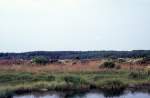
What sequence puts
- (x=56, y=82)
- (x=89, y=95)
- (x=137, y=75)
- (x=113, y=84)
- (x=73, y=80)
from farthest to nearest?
(x=137, y=75) → (x=113, y=84) → (x=73, y=80) → (x=56, y=82) → (x=89, y=95)

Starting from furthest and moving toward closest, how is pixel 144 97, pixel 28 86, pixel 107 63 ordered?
1. pixel 107 63
2. pixel 28 86
3. pixel 144 97

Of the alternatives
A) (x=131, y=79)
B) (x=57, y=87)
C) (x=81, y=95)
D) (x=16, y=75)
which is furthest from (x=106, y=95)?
(x=16, y=75)

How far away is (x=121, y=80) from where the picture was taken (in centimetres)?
2830

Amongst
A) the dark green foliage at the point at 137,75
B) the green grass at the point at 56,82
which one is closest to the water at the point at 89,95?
the green grass at the point at 56,82

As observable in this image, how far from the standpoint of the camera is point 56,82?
26.9 m

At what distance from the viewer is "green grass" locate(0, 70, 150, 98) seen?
25.8 meters

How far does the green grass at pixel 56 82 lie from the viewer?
25844 millimetres

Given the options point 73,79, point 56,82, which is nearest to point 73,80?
point 73,79

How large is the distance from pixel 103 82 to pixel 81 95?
10.4 ft

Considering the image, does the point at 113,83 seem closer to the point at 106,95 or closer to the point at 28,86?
the point at 106,95

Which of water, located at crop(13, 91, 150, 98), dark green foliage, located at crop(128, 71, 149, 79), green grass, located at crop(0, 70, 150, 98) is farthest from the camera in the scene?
dark green foliage, located at crop(128, 71, 149, 79)

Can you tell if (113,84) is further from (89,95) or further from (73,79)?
(89,95)

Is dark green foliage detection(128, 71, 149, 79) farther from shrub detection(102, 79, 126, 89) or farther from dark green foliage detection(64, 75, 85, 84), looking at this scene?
dark green foliage detection(64, 75, 85, 84)

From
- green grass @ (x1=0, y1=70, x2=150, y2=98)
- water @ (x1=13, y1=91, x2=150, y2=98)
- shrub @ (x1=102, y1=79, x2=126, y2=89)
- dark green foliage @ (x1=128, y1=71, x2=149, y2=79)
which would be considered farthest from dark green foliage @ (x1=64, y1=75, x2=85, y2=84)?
dark green foliage @ (x1=128, y1=71, x2=149, y2=79)
